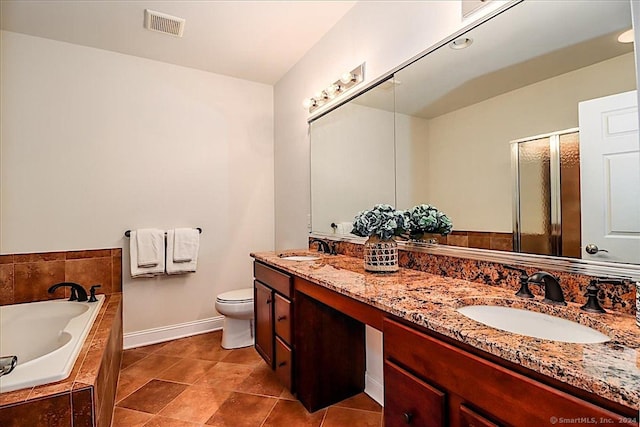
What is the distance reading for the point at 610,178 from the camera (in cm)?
103

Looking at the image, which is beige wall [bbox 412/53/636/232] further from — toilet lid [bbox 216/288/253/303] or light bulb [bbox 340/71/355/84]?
toilet lid [bbox 216/288/253/303]

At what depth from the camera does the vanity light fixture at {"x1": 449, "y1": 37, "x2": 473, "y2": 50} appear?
1.50m

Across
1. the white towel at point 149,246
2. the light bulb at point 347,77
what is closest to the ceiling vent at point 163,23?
the light bulb at point 347,77

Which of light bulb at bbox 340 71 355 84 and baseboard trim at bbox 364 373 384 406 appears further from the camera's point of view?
light bulb at bbox 340 71 355 84

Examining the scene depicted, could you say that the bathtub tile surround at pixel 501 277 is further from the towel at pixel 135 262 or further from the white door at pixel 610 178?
the towel at pixel 135 262

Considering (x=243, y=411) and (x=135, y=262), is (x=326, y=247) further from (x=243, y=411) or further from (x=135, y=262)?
(x=135, y=262)

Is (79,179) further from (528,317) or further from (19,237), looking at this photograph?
(528,317)

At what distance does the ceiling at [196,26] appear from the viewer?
218 centimetres

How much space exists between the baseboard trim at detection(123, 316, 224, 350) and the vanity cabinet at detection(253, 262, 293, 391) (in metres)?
0.96

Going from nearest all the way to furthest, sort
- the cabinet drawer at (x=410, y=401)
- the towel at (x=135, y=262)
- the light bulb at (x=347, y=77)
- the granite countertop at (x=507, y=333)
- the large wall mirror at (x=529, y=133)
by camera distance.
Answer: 1. the granite countertop at (x=507, y=333)
2. the cabinet drawer at (x=410, y=401)
3. the large wall mirror at (x=529, y=133)
4. the light bulb at (x=347, y=77)
5. the towel at (x=135, y=262)

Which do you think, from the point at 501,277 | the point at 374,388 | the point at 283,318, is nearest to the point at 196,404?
the point at 283,318

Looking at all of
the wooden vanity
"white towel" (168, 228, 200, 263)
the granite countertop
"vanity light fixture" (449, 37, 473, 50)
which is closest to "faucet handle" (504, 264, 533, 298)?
the granite countertop

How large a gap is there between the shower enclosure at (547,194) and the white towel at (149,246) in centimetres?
263

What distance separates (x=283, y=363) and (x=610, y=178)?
5.92 ft
